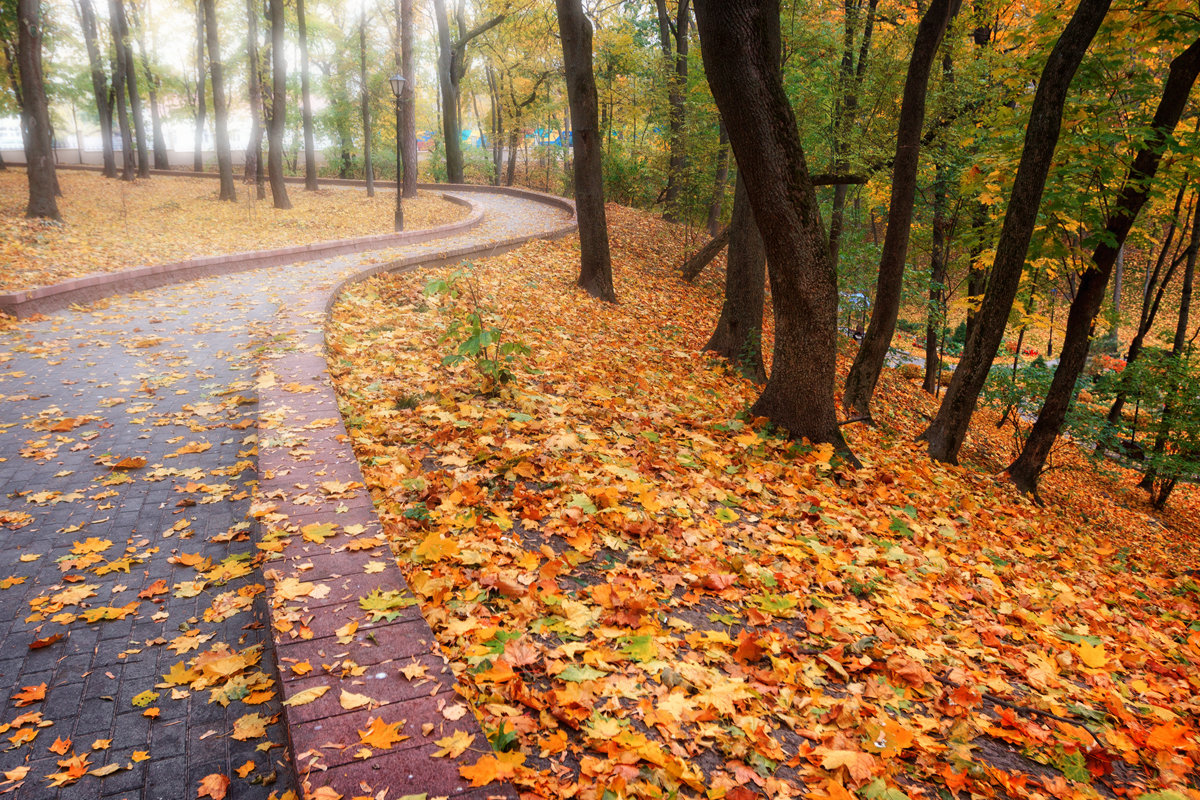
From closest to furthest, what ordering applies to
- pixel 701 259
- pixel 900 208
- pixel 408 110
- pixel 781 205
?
pixel 781 205 < pixel 900 208 < pixel 701 259 < pixel 408 110

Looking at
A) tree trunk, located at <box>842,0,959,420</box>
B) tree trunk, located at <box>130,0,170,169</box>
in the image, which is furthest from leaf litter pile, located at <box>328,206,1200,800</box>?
tree trunk, located at <box>130,0,170,169</box>

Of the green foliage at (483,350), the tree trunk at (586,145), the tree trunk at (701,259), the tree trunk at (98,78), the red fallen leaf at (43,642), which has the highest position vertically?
the tree trunk at (98,78)

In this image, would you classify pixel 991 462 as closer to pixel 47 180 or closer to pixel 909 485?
pixel 909 485

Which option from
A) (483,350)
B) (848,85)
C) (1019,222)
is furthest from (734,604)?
(848,85)

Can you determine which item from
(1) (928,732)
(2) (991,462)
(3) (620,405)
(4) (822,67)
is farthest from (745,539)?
(4) (822,67)

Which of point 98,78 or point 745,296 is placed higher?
point 98,78

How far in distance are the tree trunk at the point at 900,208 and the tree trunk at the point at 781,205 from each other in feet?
5.48

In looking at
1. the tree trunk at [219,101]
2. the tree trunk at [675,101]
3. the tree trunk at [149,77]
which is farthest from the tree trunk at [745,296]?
the tree trunk at [149,77]

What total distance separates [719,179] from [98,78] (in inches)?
916

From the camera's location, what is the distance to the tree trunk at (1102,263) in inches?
296

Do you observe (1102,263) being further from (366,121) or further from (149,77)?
(149,77)

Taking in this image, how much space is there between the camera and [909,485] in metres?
6.06

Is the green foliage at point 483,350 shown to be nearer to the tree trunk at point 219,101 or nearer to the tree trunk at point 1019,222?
the tree trunk at point 1019,222

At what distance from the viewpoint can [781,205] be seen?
536 centimetres
